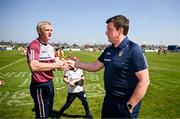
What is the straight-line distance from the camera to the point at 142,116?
10.2 m

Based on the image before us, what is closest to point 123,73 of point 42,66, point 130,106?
point 130,106

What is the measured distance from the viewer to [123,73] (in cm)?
504

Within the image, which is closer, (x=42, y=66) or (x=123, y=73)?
(x=123, y=73)

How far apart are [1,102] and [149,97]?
7.09m

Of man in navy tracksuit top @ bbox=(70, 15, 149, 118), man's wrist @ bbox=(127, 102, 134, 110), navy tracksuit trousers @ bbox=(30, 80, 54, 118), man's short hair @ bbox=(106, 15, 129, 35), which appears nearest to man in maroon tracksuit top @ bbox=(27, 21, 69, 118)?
navy tracksuit trousers @ bbox=(30, 80, 54, 118)

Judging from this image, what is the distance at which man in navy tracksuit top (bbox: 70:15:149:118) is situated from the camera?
485 centimetres

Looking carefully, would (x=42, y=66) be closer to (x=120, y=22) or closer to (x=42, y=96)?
(x=42, y=96)

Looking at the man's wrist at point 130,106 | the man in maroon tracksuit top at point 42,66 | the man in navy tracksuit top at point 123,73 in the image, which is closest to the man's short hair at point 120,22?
the man in navy tracksuit top at point 123,73

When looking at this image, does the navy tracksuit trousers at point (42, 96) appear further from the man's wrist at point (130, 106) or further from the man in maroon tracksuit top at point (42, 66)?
the man's wrist at point (130, 106)

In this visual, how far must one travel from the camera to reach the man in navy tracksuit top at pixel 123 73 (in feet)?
15.9

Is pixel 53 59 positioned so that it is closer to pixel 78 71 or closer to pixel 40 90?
pixel 40 90

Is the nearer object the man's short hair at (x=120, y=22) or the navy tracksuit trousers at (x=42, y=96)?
the man's short hair at (x=120, y=22)

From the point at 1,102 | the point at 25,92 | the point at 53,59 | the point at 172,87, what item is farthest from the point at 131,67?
the point at 172,87

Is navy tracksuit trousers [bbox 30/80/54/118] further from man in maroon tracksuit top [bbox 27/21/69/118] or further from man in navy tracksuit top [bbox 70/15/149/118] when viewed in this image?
man in navy tracksuit top [bbox 70/15/149/118]
